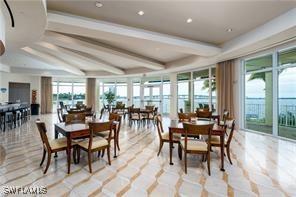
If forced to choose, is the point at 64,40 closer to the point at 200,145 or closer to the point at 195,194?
the point at 200,145

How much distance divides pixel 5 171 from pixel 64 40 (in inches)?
147

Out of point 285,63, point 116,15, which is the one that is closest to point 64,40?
point 116,15

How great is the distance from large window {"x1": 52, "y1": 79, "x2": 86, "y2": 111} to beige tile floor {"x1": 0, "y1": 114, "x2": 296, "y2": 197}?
988 centimetres

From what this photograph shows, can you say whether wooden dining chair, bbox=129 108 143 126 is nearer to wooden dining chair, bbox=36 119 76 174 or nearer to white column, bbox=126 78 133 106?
wooden dining chair, bbox=36 119 76 174

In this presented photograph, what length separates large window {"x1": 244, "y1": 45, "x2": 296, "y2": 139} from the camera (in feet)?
17.0

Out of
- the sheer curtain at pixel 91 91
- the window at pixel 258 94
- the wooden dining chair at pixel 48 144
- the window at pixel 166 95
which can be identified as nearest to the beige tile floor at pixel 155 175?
the wooden dining chair at pixel 48 144

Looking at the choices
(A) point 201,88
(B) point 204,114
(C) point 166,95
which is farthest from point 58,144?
(C) point 166,95

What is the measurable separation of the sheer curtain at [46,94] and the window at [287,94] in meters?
12.9

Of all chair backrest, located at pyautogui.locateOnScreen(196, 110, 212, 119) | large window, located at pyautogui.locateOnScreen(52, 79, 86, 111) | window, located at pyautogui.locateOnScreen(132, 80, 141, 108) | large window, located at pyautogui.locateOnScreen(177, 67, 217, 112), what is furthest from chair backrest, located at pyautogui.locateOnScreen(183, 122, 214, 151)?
large window, located at pyautogui.locateOnScreen(52, 79, 86, 111)

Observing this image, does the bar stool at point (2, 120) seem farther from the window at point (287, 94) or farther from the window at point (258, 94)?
the window at point (287, 94)

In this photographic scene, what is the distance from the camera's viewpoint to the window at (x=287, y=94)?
5078 millimetres

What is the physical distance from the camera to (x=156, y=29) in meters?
4.50

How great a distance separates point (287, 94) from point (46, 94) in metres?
13.2

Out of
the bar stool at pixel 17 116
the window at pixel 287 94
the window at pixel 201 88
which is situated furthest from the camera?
the window at pixel 201 88
